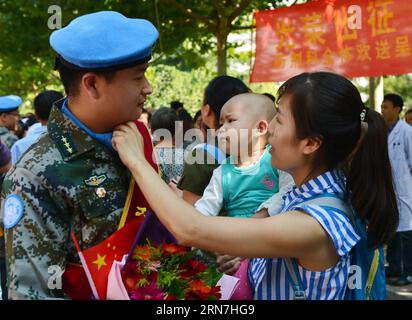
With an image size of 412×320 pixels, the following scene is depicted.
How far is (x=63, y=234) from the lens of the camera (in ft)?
5.54

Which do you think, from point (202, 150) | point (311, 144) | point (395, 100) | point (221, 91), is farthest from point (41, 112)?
point (395, 100)

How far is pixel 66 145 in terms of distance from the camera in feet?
5.76

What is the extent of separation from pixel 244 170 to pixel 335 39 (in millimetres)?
3611

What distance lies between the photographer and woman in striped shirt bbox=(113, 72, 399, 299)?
1728mm

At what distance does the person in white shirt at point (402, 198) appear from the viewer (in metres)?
6.16

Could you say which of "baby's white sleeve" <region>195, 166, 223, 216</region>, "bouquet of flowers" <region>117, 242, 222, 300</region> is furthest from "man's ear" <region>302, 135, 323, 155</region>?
"baby's white sleeve" <region>195, 166, 223, 216</region>

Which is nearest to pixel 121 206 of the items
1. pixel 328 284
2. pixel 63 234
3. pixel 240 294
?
pixel 63 234

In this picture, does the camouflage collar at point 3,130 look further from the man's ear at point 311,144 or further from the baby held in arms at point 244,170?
the man's ear at point 311,144

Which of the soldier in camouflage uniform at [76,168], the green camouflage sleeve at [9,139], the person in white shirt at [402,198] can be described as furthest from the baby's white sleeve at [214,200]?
the green camouflage sleeve at [9,139]

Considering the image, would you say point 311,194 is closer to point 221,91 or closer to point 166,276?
point 166,276

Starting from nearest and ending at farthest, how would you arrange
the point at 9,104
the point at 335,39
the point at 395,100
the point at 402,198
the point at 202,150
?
1. the point at 202,150
2. the point at 335,39
3. the point at 402,198
4. the point at 395,100
5. the point at 9,104

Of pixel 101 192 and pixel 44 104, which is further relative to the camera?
pixel 44 104

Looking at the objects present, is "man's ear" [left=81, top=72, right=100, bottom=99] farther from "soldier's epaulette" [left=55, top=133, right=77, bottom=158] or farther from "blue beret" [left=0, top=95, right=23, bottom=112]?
"blue beret" [left=0, top=95, right=23, bottom=112]

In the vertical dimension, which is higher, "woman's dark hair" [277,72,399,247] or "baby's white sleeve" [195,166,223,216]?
"woman's dark hair" [277,72,399,247]
